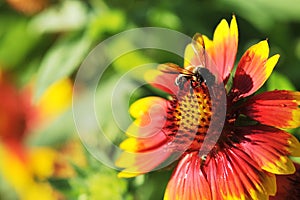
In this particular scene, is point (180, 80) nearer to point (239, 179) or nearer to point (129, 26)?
point (239, 179)

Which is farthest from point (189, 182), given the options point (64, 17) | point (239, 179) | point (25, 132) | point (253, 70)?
point (25, 132)

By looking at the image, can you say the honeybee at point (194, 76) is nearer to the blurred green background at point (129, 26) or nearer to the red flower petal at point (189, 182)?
the red flower petal at point (189, 182)

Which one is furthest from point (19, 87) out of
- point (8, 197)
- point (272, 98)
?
point (272, 98)

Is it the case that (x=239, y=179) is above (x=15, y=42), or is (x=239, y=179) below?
below

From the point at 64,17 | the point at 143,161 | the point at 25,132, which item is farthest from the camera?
the point at 25,132

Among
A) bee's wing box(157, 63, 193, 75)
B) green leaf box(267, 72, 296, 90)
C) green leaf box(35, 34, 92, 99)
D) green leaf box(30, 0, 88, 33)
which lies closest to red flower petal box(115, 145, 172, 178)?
bee's wing box(157, 63, 193, 75)

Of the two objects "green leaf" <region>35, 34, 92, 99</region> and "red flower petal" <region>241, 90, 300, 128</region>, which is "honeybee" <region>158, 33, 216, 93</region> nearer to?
"red flower petal" <region>241, 90, 300, 128</region>

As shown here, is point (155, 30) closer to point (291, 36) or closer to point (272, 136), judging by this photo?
point (291, 36)
